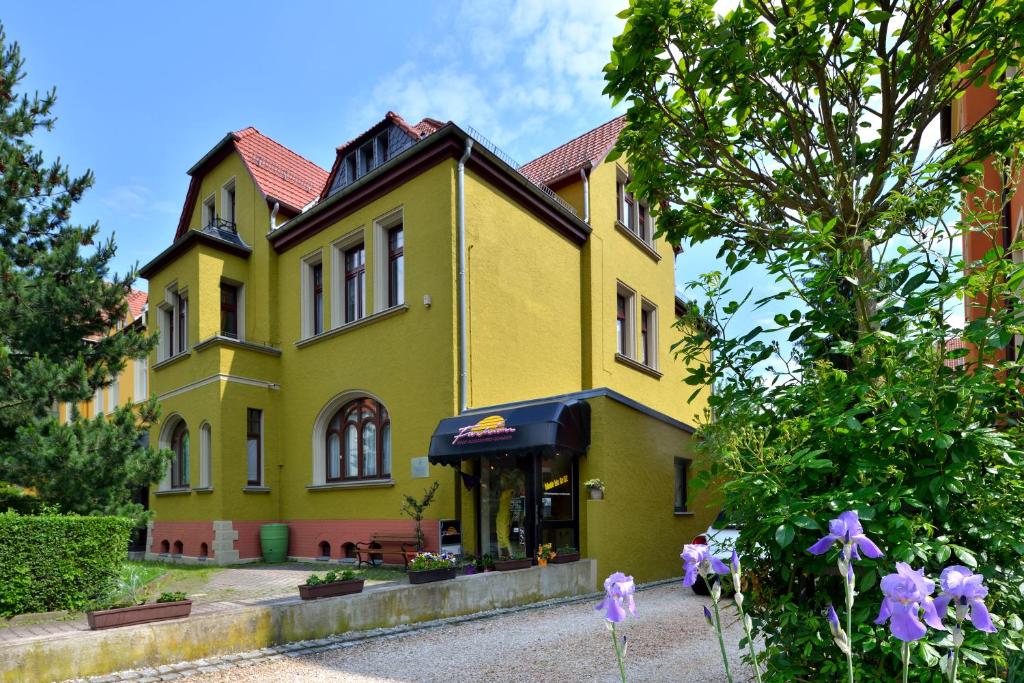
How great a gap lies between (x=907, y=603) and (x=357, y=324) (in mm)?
14070

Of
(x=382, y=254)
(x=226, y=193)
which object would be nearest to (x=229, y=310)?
(x=226, y=193)

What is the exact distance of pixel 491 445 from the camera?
1170cm

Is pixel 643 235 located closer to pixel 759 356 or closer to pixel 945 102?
pixel 945 102

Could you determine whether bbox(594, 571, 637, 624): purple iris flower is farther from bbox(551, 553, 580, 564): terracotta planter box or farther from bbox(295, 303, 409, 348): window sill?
bbox(295, 303, 409, 348): window sill

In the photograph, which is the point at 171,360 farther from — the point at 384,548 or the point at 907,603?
the point at 907,603

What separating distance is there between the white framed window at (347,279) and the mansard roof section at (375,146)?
1.77 metres

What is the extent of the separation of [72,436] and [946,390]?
420 inches

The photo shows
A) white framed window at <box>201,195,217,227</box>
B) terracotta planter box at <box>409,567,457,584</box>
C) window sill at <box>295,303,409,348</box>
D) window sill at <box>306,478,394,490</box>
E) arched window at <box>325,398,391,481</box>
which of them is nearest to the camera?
terracotta planter box at <box>409,567,457,584</box>

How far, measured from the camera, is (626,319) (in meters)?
19.2

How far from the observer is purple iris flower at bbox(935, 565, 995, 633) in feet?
6.62

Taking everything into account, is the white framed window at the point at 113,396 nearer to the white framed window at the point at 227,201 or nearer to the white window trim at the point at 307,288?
the white framed window at the point at 227,201

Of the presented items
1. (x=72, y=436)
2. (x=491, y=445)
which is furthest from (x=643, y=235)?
(x=72, y=436)

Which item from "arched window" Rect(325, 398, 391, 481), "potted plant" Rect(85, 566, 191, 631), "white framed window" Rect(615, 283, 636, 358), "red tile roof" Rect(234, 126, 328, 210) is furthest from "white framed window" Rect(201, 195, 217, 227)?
"potted plant" Rect(85, 566, 191, 631)

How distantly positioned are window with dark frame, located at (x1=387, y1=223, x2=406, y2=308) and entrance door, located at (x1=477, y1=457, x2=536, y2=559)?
4438mm
